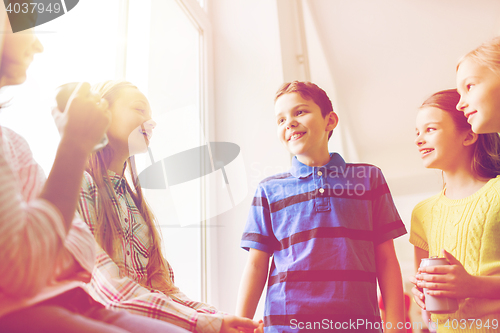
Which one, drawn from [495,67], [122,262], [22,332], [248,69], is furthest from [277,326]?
[248,69]

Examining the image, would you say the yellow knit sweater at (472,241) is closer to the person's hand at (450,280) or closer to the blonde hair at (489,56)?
the person's hand at (450,280)

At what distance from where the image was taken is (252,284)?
84cm

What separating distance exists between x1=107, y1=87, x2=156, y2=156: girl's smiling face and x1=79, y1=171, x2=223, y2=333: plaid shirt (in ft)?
0.18

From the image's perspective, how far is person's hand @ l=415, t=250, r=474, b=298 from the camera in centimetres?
72

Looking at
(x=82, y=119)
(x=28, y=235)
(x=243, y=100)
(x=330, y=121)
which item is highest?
(x=243, y=100)

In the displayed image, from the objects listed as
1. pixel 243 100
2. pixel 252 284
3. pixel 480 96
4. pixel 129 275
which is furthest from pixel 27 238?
pixel 243 100

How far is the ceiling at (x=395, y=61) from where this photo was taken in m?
1.15

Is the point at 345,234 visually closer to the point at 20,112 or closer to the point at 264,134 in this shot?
the point at 264,134

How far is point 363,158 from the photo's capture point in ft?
4.02

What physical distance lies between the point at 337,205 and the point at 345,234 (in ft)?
0.23

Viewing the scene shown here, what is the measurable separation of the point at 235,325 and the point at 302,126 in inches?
20.0

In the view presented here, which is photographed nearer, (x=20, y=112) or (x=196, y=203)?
(x=20, y=112)
